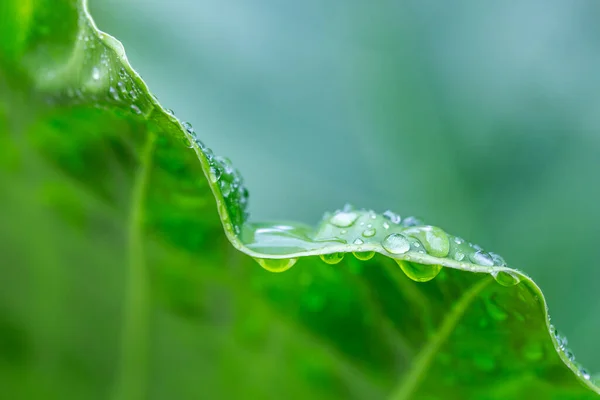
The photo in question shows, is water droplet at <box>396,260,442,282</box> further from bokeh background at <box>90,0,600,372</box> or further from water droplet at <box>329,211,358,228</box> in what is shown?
bokeh background at <box>90,0,600,372</box>

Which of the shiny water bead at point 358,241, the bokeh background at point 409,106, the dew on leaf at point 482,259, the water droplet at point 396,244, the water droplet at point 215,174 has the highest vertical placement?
the bokeh background at point 409,106

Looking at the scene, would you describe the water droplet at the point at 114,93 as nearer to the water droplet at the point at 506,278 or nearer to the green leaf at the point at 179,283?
the green leaf at the point at 179,283

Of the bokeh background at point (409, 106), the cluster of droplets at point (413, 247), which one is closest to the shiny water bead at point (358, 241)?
the cluster of droplets at point (413, 247)

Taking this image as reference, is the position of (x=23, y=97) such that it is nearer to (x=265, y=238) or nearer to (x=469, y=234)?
(x=265, y=238)

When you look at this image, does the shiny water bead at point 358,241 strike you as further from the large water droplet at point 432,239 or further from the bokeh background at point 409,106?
the bokeh background at point 409,106

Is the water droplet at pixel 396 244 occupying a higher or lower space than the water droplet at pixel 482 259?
lower

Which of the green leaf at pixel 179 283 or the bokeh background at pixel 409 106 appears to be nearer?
the green leaf at pixel 179 283
